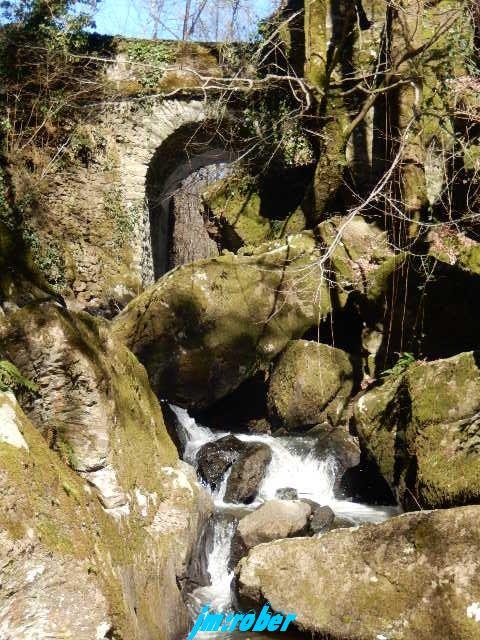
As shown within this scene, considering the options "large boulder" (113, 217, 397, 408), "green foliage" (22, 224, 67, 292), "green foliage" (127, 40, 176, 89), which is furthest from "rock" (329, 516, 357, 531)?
"green foliage" (127, 40, 176, 89)

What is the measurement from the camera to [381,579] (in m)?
3.71

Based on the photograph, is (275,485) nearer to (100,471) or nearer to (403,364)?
(403,364)

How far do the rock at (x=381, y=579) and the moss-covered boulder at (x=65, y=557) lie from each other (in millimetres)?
745

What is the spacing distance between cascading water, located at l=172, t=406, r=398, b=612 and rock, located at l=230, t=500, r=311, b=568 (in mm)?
143

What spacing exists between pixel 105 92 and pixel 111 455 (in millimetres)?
8538

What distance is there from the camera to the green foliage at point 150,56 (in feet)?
34.6

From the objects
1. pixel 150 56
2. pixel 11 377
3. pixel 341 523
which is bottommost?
pixel 341 523

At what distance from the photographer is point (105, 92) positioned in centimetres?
1059

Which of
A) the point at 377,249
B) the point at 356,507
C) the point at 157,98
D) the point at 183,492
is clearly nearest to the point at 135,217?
the point at 157,98

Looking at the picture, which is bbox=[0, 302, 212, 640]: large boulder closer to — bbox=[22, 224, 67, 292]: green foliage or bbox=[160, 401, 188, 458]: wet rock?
bbox=[160, 401, 188, 458]: wet rock

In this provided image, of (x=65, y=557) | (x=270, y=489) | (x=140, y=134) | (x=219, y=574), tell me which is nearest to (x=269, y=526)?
(x=219, y=574)

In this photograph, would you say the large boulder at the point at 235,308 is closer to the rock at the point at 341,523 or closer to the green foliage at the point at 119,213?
the rock at the point at 341,523

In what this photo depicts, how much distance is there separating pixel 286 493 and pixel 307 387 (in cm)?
184

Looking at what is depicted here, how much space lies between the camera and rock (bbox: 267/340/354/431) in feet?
25.9
